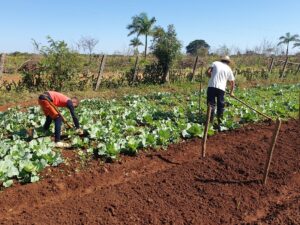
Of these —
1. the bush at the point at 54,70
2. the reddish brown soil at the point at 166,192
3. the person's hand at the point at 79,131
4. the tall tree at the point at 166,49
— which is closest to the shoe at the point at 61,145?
the reddish brown soil at the point at 166,192

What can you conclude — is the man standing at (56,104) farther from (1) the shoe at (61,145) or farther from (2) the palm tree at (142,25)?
Answer: (2) the palm tree at (142,25)

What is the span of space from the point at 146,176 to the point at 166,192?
580mm

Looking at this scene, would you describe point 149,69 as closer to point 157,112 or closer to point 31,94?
point 31,94

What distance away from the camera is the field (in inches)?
171

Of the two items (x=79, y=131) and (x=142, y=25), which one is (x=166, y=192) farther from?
(x=142, y=25)

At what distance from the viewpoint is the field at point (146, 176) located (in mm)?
4352

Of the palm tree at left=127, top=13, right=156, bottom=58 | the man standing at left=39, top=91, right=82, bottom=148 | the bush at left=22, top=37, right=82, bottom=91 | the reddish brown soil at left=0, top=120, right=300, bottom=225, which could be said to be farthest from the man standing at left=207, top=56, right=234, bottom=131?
the palm tree at left=127, top=13, right=156, bottom=58

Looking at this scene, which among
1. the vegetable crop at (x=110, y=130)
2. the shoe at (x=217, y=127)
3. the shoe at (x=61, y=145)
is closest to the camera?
the vegetable crop at (x=110, y=130)

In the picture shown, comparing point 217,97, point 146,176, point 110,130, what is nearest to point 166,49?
point 217,97

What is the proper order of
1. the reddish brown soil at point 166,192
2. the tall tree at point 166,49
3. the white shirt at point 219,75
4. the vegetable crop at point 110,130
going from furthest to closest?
1. the tall tree at point 166,49
2. the white shirt at point 219,75
3. the vegetable crop at point 110,130
4. the reddish brown soil at point 166,192

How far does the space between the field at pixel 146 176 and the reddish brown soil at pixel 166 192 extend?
0.04 feet

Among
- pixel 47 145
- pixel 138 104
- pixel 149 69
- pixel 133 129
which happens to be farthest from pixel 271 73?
pixel 47 145

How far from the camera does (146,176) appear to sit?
533cm

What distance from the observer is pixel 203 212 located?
177 inches
